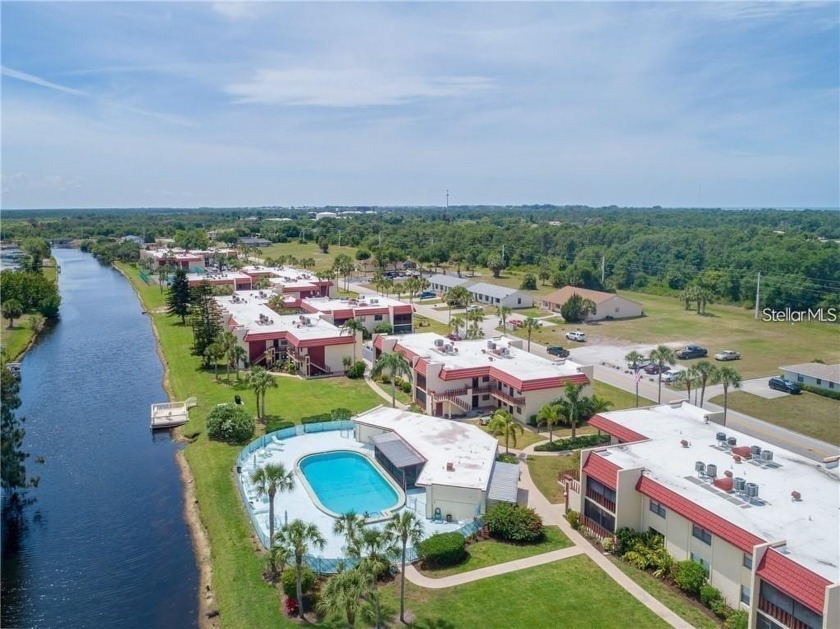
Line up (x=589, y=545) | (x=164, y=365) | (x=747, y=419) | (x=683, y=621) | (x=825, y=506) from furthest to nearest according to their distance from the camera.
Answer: (x=164, y=365)
(x=747, y=419)
(x=589, y=545)
(x=825, y=506)
(x=683, y=621)

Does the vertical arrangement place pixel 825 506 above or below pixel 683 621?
above

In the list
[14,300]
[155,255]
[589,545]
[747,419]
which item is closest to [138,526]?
[589,545]

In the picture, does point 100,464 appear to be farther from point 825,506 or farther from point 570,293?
point 570,293

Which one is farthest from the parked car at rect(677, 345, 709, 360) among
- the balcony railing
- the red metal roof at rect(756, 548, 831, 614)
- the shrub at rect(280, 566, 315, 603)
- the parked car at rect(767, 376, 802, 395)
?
the shrub at rect(280, 566, 315, 603)

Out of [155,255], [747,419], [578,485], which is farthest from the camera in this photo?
[155,255]

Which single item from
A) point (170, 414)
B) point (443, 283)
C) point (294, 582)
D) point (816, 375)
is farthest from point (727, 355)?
point (443, 283)

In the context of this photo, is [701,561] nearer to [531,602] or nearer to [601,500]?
[601,500]
